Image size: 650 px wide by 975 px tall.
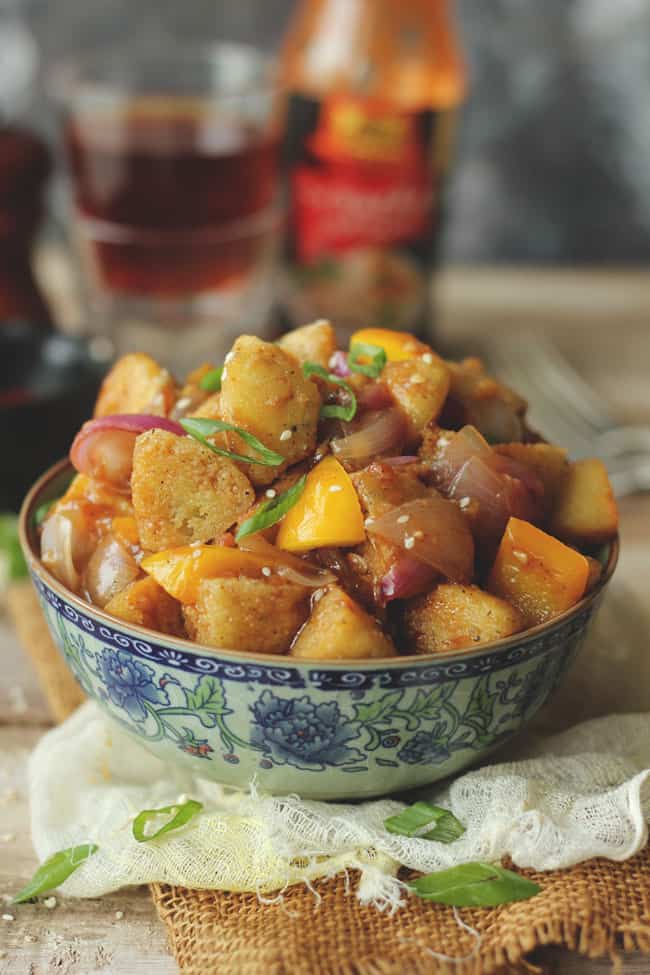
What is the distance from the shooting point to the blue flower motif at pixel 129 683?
136 centimetres

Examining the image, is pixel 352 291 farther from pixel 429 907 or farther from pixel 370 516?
pixel 429 907

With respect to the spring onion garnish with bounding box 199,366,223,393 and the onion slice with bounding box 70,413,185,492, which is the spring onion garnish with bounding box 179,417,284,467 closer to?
the onion slice with bounding box 70,413,185,492

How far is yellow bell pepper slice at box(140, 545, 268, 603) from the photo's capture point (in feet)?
4.31

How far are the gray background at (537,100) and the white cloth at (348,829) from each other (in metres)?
2.90

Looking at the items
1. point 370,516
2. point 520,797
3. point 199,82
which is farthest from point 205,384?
point 199,82

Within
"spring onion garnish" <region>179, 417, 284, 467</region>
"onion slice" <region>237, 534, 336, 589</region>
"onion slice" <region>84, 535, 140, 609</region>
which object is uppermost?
"spring onion garnish" <region>179, 417, 284, 467</region>

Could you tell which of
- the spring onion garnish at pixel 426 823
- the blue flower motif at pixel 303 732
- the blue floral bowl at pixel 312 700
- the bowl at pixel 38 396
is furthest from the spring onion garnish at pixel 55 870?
the bowl at pixel 38 396

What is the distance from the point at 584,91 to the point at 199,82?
1.35 m

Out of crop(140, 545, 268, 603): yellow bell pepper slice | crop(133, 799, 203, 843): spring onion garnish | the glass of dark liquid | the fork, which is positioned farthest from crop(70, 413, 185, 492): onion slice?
the glass of dark liquid

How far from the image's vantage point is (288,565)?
135 cm

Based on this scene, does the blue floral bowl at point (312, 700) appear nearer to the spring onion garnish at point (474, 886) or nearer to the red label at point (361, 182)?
the spring onion garnish at point (474, 886)

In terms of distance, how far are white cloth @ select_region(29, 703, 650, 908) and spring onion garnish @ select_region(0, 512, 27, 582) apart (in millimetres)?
666

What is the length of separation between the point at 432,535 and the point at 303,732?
0.88 feet

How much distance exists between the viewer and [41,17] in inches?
156
